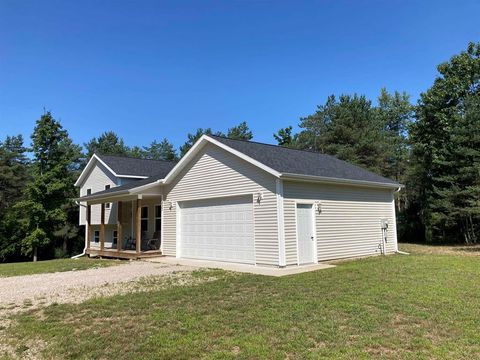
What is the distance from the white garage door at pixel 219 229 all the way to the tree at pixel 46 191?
57.6 feet

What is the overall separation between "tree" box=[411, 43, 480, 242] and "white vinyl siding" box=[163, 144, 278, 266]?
12751mm

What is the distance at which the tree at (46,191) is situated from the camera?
95.8ft

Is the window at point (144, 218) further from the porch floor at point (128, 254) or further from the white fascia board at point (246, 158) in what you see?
the white fascia board at point (246, 158)

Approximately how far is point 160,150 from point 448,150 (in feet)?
131

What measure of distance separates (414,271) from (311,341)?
6.45 meters

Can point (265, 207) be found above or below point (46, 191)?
below

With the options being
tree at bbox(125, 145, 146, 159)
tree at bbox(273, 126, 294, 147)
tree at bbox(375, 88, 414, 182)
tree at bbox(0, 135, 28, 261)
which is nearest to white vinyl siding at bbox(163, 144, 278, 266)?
tree at bbox(0, 135, 28, 261)

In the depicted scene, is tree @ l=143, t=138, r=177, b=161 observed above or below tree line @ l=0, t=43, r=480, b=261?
above

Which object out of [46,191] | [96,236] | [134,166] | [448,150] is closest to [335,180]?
[448,150]

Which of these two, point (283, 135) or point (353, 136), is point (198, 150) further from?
point (283, 135)

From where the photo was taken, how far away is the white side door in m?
11.7

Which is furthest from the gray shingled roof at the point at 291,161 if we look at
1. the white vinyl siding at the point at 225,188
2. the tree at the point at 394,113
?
the tree at the point at 394,113

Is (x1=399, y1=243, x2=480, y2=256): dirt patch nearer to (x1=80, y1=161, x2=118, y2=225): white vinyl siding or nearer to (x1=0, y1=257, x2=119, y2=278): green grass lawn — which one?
(x1=0, y1=257, x2=119, y2=278): green grass lawn

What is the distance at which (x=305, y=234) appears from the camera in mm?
11969
